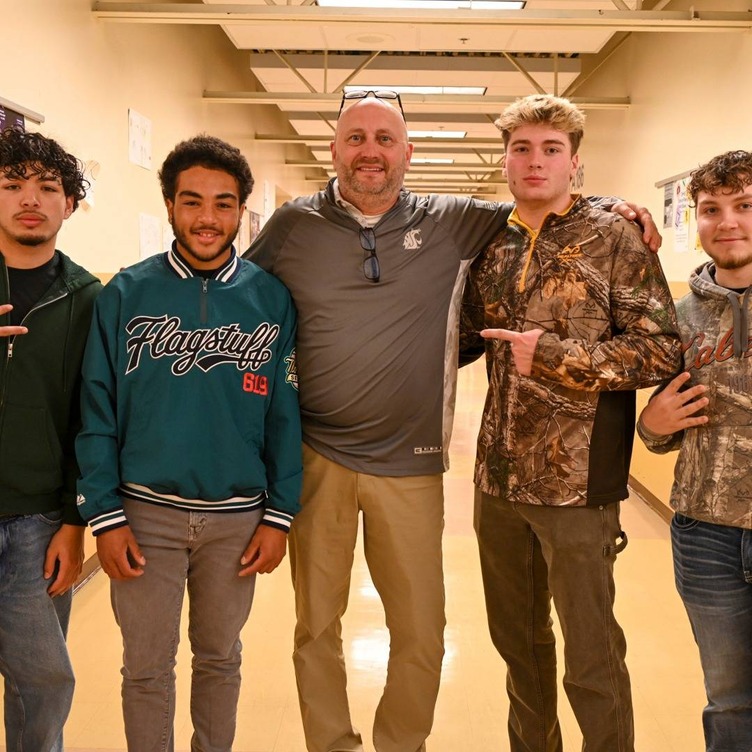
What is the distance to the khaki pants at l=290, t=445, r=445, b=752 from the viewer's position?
2172 millimetres

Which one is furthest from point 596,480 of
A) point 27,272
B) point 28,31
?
point 28,31

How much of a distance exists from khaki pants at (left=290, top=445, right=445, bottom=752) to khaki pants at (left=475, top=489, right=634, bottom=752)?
16 centimetres

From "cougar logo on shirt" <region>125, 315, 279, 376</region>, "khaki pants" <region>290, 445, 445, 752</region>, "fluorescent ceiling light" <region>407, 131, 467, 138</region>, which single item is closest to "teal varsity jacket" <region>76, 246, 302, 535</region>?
"cougar logo on shirt" <region>125, 315, 279, 376</region>

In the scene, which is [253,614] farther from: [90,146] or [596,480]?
[90,146]

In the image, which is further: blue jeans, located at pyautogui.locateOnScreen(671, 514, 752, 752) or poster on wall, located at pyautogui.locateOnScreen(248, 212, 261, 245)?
poster on wall, located at pyautogui.locateOnScreen(248, 212, 261, 245)

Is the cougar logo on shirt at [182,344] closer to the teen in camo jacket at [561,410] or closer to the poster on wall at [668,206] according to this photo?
the teen in camo jacket at [561,410]

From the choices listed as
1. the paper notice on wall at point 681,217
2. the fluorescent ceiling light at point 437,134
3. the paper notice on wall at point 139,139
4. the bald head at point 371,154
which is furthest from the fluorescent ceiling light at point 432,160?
the bald head at point 371,154

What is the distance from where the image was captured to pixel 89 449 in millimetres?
1821

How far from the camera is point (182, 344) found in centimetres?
186

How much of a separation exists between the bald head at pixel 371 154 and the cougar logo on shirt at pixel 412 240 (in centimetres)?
10

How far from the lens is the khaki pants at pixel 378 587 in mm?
2172

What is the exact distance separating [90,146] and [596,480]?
3948mm

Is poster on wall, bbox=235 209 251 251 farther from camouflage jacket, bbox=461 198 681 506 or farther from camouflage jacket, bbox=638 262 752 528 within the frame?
camouflage jacket, bbox=638 262 752 528

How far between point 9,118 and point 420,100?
480 centimetres
